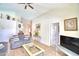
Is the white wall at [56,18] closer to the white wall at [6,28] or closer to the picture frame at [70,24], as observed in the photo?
the picture frame at [70,24]

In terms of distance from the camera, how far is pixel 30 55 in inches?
92.7

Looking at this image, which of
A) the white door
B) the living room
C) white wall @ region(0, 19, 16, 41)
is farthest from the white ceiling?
the white door

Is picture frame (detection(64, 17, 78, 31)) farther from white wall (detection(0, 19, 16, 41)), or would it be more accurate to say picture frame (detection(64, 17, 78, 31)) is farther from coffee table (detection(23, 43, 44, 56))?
white wall (detection(0, 19, 16, 41))

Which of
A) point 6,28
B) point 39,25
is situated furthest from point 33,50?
point 6,28

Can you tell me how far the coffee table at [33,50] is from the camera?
2355mm

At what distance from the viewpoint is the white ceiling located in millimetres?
2297

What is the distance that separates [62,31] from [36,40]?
0.50 metres

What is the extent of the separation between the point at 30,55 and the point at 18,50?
0.78 feet

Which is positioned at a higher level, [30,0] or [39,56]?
[30,0]

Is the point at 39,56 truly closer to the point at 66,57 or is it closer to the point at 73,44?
the point at 66,57

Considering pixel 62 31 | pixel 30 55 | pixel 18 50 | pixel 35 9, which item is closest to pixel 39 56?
pixel 30 55

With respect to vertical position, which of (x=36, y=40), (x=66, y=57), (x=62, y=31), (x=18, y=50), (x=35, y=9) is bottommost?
(x=66, y=57)

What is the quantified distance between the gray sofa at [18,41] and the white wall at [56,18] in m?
0.25

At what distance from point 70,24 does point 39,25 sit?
1.84 feet
